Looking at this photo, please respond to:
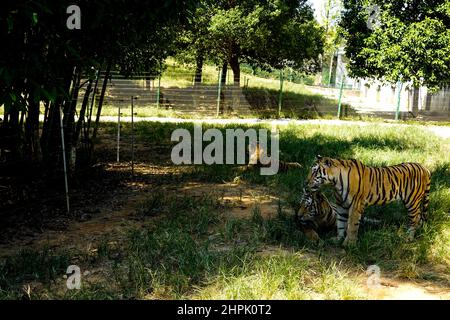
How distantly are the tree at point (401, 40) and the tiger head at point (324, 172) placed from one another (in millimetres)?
13808

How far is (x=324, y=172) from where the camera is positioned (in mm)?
5055

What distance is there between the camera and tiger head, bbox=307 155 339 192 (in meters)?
5.06

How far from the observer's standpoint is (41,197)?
22.5ft

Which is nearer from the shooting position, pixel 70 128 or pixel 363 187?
pixel 363 187

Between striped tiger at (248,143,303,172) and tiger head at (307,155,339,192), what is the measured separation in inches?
136

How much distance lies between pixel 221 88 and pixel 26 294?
16.7 metres

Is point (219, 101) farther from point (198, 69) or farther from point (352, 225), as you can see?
point (352, 225)

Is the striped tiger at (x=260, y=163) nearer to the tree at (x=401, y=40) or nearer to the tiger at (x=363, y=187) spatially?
the tiger at (x=363, y=187)

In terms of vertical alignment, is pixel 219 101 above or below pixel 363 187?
above

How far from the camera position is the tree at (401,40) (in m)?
16.9

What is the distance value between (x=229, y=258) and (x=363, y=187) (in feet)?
5.69

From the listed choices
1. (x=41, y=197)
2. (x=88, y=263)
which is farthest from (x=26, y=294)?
(x=41, y=197)

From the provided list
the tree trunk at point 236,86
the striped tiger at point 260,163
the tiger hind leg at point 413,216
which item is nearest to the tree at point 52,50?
the striped tiger at point 260,163

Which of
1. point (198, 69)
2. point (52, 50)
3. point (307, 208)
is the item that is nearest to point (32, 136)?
point (52, 50)
